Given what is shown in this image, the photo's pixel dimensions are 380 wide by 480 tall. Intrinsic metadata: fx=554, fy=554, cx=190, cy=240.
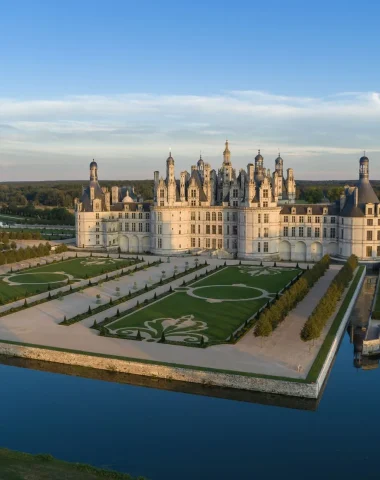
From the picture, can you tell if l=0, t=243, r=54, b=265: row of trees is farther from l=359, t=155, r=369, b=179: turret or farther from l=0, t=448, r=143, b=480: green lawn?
l=0, t=448, r=143, b=480: green lawn

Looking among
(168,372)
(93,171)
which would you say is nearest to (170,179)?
(93,171)

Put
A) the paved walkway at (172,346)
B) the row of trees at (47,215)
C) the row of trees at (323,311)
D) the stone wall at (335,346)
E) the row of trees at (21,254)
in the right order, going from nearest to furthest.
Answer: the stone wall at (335,346), the paved walkway at (172,346), the row of trees at (323,311), the row of trees at (21,254), the row of trees at (47,215)

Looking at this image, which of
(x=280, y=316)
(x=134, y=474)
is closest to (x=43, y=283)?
(x=280, y=316)

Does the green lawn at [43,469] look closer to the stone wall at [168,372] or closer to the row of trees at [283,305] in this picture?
the stone wall at [168,372]

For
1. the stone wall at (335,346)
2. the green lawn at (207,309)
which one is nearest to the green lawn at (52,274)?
the green lawn at (207,309)

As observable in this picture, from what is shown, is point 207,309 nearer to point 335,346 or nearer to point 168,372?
point 335,346

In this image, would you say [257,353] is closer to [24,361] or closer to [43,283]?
[24,361]
